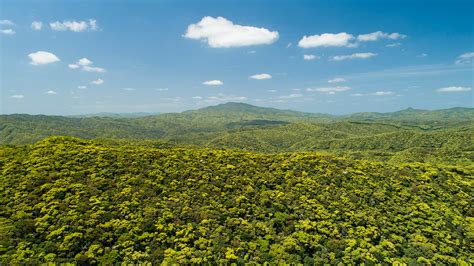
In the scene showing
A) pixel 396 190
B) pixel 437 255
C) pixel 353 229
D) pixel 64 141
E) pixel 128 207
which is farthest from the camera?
pixel 64 141

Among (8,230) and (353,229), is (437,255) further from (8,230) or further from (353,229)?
(8,230)

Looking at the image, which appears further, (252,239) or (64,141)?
(64,141)

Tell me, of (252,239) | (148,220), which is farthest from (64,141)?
(252,239)

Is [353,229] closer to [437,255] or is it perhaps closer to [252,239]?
[437,255]

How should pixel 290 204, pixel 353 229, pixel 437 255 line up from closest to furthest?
pixel 437 255, pixel 353 229, pixel 290 204

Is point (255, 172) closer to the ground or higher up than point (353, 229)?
higher up

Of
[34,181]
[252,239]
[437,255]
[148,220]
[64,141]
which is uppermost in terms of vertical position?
[64,141]

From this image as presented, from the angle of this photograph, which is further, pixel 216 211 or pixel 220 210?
pixel 220 210
